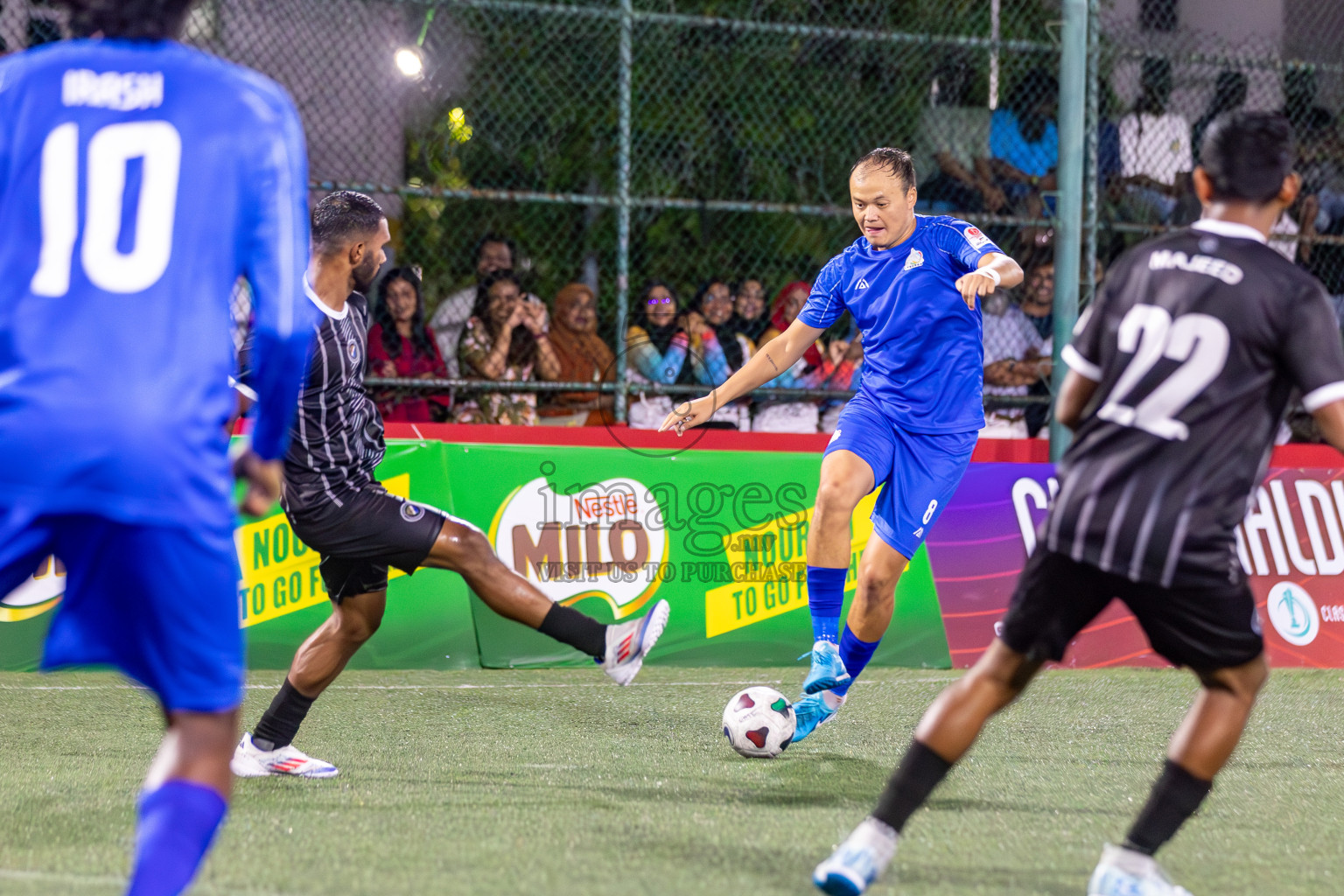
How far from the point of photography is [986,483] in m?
8.23

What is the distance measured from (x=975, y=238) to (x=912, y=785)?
2697 mm

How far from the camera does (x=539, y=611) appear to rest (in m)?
4.89

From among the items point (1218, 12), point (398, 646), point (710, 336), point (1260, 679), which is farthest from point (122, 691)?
point (1218, 12)

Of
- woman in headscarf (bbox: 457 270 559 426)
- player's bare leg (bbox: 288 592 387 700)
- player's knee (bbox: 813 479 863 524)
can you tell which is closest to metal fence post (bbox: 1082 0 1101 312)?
woman in headscarf (bbox: 457 270 559 426)

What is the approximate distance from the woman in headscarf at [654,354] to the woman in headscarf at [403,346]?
3.78 ft

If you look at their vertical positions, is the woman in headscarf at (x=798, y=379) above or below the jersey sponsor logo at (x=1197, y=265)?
below

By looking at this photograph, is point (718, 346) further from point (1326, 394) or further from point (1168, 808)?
point (1326, 394)

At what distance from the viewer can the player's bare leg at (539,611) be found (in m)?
4.73

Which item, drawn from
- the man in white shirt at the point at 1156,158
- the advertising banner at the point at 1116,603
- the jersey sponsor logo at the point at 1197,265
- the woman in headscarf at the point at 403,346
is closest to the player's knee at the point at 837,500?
the jersey sponsor logo at the point at 1197,265

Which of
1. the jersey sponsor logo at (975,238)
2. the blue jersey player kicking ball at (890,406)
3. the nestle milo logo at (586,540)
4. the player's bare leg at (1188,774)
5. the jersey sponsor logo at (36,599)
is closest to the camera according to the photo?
the player's bare leg at (1188,774)

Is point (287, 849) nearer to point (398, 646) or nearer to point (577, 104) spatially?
point (398, 646)

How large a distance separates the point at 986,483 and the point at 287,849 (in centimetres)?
537

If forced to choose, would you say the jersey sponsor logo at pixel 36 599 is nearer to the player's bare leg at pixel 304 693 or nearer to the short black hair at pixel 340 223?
the player's bare leg at pixel 304 693

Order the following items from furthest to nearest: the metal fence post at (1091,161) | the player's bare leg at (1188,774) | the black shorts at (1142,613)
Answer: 1. the metal fence post at (1091,161)
2. the player's bare leg at (1188,774)
3. the black shorts at (1142,613)
